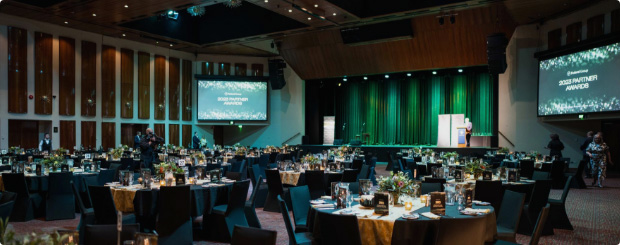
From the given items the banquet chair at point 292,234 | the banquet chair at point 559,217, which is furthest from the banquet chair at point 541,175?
the banquet chair at point 292,234

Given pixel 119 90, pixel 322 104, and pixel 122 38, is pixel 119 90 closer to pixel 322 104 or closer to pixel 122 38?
pixel 122 38

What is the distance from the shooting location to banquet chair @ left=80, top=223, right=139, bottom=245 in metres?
2.71

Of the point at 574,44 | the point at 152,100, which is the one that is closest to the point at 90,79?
the point at 152,100

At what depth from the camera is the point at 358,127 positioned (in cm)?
2272

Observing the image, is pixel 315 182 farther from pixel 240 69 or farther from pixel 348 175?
pixel 240 69

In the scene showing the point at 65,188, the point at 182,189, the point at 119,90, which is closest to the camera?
the point at 182,189

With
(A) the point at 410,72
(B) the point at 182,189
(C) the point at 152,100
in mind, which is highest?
(A) the point at 410,72

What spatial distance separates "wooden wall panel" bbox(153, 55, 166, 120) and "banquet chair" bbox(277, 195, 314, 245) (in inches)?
628

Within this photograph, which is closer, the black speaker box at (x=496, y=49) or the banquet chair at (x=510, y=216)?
the banquet chair at (x=510, y=216)

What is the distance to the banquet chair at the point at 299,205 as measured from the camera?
182 inches

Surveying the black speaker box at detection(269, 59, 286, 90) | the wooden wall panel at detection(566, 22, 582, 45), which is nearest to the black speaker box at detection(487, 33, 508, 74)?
the wooden wall panel at detection(566, 22, 582, 45)

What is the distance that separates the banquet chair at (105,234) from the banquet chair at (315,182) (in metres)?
4.32

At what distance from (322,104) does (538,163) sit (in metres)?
13.9

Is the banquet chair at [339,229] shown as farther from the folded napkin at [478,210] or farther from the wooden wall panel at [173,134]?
the wooden wall panel at [173,134]
